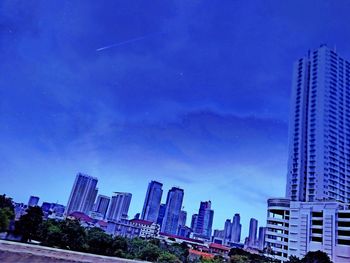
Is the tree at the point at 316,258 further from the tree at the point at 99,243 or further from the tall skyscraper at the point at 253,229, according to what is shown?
the tall skyscraper at the point at 253,229

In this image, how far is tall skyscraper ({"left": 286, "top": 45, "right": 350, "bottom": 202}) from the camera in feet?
196

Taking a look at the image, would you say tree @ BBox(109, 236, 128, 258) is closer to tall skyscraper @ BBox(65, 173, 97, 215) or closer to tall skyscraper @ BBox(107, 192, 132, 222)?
tall skyscraper @ BBox(65, 173, 97, 215)

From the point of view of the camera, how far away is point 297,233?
46.7 m

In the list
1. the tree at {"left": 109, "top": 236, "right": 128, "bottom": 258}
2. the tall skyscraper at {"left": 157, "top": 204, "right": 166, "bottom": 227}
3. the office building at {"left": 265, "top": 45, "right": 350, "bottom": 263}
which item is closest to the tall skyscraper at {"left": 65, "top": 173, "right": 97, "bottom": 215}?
the tall skyscraper at {"left": 157, "top": 204, "right": 166, "bottom": 227}

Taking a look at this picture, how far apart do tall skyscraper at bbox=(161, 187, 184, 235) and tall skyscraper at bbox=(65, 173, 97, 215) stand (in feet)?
149

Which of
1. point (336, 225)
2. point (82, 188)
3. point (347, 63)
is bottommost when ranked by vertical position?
point (336, 225)

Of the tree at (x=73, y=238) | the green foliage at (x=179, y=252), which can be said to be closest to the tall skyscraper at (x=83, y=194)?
the green foliage at (x=179, y=252)

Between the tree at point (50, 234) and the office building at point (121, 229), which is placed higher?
the office building at point (121, 229)

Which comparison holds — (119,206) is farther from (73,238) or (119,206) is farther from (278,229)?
(73,238)

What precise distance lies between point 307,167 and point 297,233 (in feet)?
62.3

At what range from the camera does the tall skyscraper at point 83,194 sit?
432 ft

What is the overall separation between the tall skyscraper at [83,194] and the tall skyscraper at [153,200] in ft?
102

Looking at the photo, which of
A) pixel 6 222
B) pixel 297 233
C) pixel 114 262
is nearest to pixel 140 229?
pixel 297 233

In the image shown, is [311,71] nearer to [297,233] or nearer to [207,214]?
[297,233]
